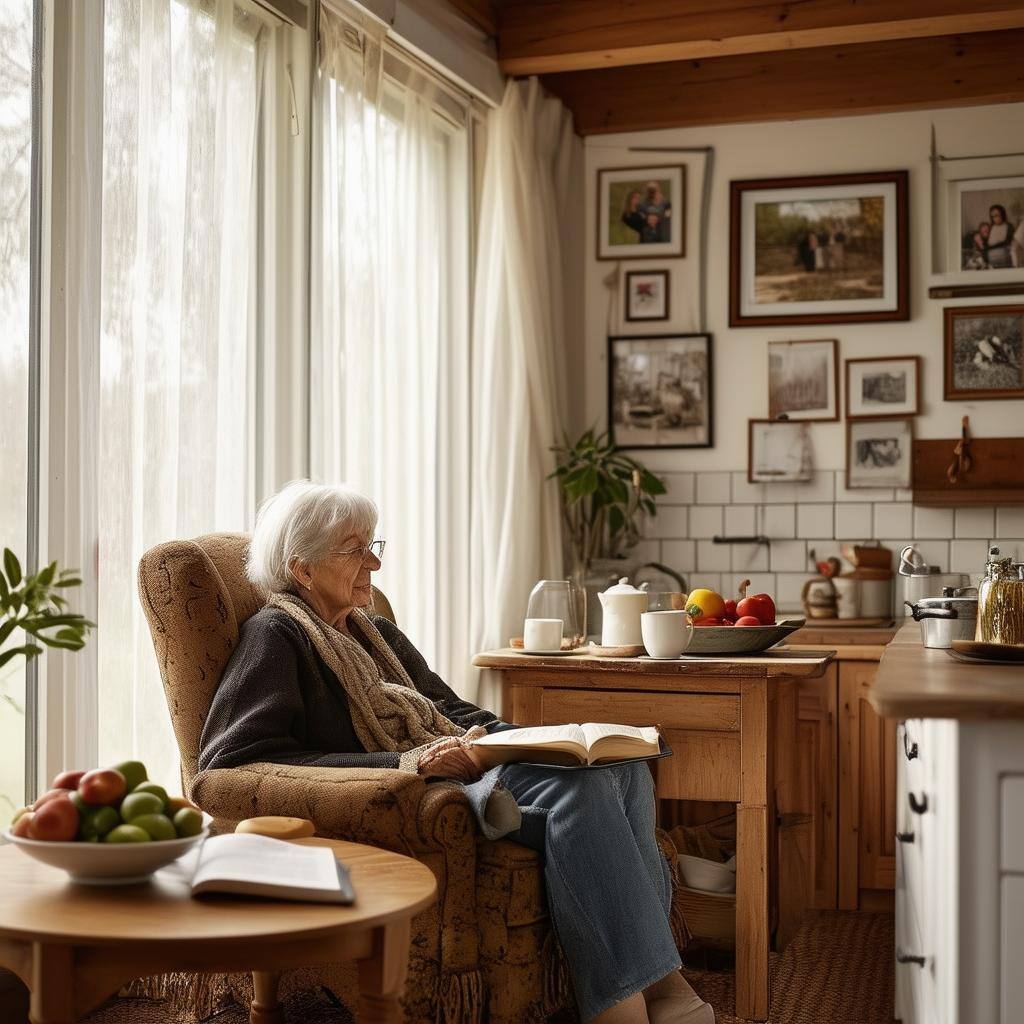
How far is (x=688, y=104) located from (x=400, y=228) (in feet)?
4.61

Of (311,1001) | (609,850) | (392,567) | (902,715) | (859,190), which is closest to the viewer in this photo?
(902,715)

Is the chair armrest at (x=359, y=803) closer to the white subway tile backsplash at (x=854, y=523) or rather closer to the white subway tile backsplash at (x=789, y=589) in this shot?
the white subway tile backsplash at (x=789, y=589)

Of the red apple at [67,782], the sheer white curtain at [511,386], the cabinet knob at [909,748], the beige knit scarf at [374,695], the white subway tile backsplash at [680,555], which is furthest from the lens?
the white subway tile backsplash at [680,555]

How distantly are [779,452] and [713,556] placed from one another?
0.43 m

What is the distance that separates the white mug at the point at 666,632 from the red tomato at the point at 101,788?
4.94ft

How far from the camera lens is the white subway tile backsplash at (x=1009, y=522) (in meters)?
4.37

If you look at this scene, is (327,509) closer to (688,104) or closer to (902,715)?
(902,715)

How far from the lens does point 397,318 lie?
12.6ft

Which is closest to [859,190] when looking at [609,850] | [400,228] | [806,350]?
[806,350]

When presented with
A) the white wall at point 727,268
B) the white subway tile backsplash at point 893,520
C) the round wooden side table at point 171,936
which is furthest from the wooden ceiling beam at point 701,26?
the round wooden side table at point 171,936

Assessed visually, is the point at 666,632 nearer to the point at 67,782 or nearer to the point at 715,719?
the point at 715,719

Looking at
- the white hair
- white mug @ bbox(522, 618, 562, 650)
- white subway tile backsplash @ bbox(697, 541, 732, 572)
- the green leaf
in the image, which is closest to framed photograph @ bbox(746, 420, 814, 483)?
white subway tile backsplash @ bbox(697, 541, 732, 572)

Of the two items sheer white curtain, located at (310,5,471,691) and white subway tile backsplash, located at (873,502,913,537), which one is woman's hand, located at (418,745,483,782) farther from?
white subway tile backsplash, located at (873,502,913,537)

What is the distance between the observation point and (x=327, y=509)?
2.71 metres
